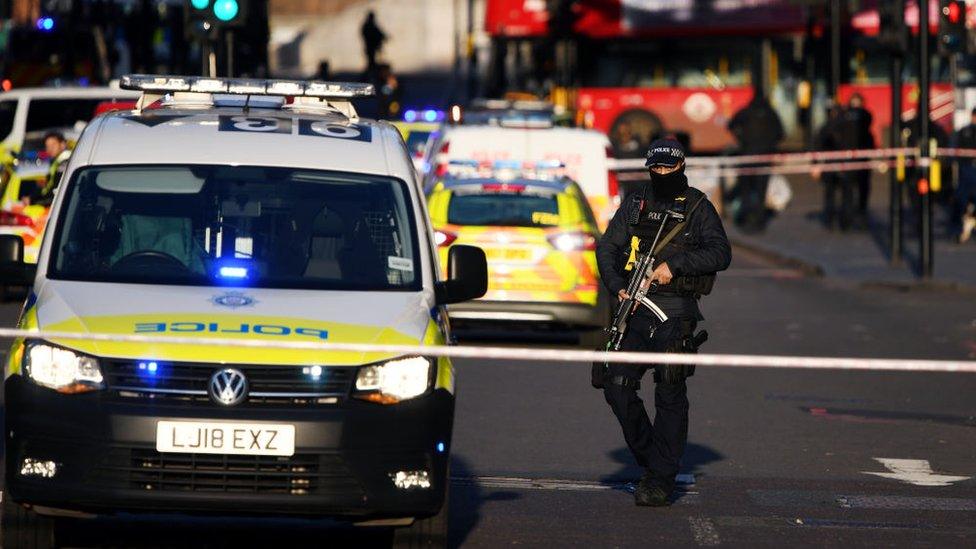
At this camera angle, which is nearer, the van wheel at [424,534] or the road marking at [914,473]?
the van wheel at [424,534]

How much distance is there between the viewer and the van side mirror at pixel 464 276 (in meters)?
8.95

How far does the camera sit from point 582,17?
44.9 metres

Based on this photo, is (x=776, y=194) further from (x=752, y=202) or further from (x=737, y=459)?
(x=737, y=459)

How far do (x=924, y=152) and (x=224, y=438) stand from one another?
17.0m

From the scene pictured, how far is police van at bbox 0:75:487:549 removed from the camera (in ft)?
25.8

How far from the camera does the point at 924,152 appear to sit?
23.8m

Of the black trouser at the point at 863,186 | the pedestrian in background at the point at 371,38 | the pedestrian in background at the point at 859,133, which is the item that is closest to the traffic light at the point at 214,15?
the pedestrian in background at the point at 859,133

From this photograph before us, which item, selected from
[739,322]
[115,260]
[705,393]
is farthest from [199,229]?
[739,322]

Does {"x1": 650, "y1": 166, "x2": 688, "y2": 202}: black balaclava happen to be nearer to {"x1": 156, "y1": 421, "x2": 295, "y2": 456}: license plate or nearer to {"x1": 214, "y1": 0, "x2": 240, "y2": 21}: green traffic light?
{"x1": 156, "y1": 421, "x2": 295, "y2": 456}: license plate

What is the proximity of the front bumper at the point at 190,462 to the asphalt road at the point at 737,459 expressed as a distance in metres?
1.17

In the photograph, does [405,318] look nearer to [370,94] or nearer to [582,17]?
[370,94]

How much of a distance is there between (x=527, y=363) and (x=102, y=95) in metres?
14.6

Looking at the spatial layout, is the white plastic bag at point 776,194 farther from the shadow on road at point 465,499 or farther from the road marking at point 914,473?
the shadow on road at point 465,499

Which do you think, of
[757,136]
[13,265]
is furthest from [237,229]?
[757,136]
